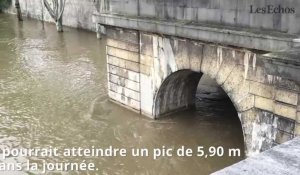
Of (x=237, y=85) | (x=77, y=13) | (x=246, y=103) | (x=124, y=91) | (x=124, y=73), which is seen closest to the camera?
(x=246, y=103)

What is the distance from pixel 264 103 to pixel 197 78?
345 cm

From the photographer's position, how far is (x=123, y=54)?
1009 cm

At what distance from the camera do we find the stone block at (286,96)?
5863mm

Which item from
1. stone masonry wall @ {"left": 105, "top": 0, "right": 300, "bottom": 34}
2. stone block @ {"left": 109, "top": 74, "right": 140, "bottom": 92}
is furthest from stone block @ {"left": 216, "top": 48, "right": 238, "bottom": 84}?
stone block @ {"left": 109, "top": 74, "right": 140, "bottom": 92}

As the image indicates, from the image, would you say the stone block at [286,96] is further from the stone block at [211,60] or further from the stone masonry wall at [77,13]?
the stone masonry wall at [77,13]

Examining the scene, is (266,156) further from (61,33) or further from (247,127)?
(61,33)

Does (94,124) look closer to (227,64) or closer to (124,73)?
(124,73)

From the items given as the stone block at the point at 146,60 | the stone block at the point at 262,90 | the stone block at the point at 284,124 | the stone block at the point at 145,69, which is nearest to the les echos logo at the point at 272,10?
the stone block at the point at 262,90

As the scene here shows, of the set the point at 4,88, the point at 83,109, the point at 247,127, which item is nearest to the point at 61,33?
the point at 4,88

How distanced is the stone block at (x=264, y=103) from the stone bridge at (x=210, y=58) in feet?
0.06

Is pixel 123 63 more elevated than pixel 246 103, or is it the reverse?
pixel 123 63

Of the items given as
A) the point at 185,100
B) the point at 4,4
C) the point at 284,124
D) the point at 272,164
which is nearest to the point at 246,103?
the point at 284,124

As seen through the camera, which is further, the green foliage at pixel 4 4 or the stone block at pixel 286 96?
the green foliage at pixel 4 4

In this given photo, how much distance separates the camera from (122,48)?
33.1 ft
